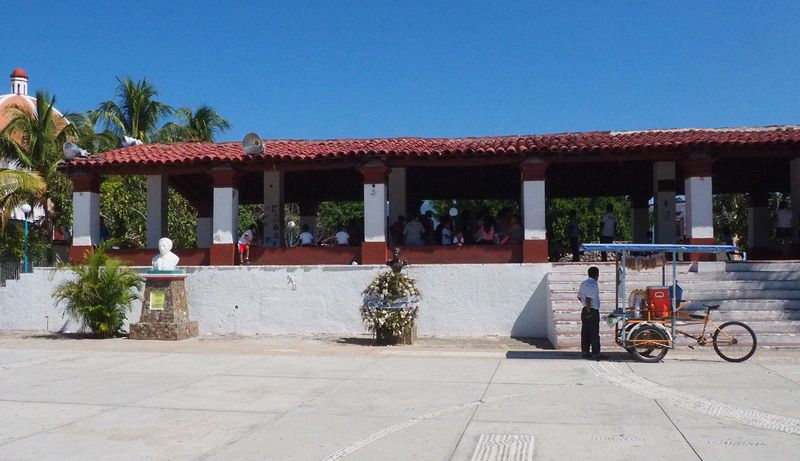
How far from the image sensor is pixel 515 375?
9438mm

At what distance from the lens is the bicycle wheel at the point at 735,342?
1053 cm

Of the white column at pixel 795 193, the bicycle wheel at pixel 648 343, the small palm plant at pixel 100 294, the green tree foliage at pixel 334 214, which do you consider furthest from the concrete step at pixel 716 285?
the green tree foliage at pixel 334 214

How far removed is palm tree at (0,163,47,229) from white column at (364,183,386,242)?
9515mm

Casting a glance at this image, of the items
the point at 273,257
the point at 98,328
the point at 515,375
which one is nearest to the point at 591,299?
the point at 515,375

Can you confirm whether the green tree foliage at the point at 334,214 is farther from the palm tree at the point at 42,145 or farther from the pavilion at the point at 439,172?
the pavilion at the point at 439,172

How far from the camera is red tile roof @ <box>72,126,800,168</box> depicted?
1502cm

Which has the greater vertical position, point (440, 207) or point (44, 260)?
point (440, 207)

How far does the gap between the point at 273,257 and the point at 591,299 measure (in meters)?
7.94

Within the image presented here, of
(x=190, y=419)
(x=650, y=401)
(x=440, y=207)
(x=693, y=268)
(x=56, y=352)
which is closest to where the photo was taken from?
(x=190, y=419)

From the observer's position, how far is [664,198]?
18.5 meters

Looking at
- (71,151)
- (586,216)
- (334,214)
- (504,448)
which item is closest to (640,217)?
(71,151)

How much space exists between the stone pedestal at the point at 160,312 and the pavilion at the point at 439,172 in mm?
1826

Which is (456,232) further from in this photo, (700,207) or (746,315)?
(746,315)

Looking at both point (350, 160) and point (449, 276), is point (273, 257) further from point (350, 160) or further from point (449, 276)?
point (449, 276)
